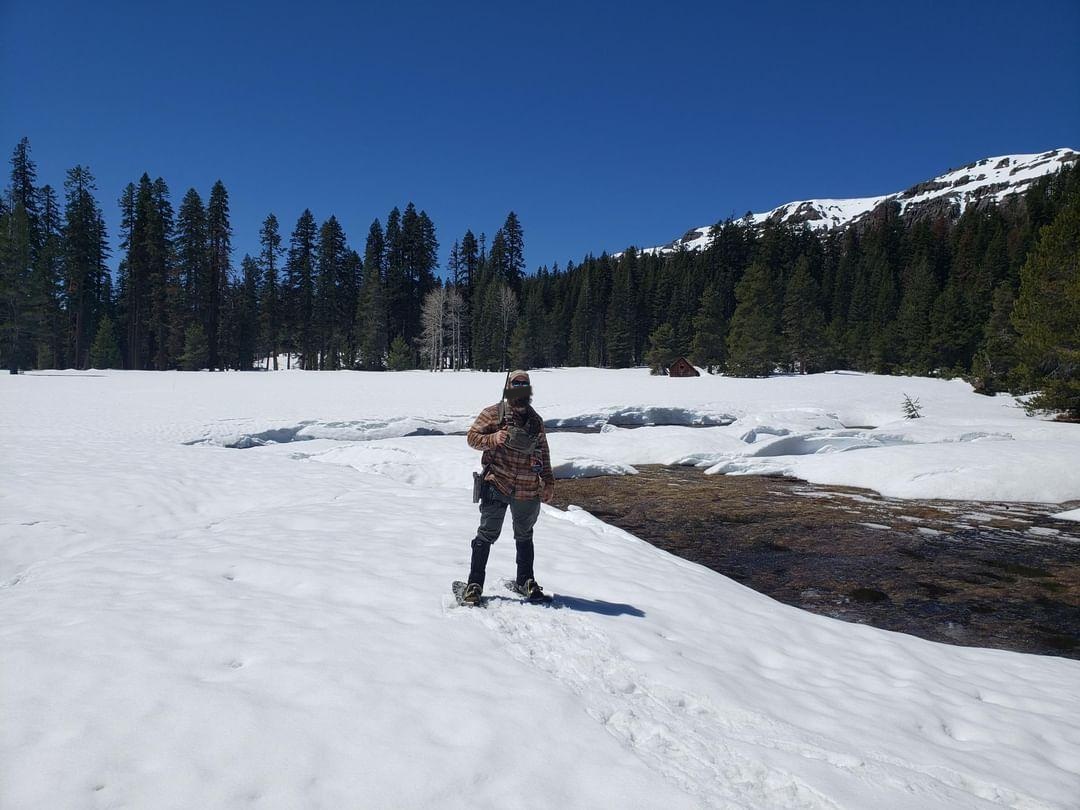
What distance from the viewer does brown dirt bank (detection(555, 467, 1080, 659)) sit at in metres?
6.82

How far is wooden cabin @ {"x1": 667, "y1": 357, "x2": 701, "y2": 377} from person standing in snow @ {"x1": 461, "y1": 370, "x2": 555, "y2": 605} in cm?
4863

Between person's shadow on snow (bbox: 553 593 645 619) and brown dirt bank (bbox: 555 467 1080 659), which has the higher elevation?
person's shadow on snow (bbox: 553 593 645 619)

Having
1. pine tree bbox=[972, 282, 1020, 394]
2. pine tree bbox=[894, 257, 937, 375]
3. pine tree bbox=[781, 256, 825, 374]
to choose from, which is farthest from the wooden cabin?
pine tree bbox=[972, 282, 1020, 394]

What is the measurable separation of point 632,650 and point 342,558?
11.5 ft

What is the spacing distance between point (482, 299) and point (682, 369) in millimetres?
27454

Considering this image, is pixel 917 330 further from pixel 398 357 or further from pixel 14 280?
pixel 14 280

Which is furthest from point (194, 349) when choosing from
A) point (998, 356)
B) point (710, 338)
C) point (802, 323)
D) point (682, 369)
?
point (998, 356)

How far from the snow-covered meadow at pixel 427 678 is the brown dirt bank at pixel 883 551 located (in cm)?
130

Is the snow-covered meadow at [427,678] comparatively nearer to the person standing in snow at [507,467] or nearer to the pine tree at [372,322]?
the person standing in snow at [507,467]

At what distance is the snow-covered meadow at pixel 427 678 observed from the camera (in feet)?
8.43

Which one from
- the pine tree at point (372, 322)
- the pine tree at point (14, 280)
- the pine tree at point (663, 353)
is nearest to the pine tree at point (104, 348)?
the pine tree at point (14, 280)

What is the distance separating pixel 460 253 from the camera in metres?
73.4

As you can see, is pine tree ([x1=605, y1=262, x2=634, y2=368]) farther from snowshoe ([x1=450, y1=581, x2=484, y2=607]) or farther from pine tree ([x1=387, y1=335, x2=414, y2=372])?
snowshoe ([x1=450, y1=581, x2=484, y2=607])

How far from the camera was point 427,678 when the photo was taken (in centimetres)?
350
